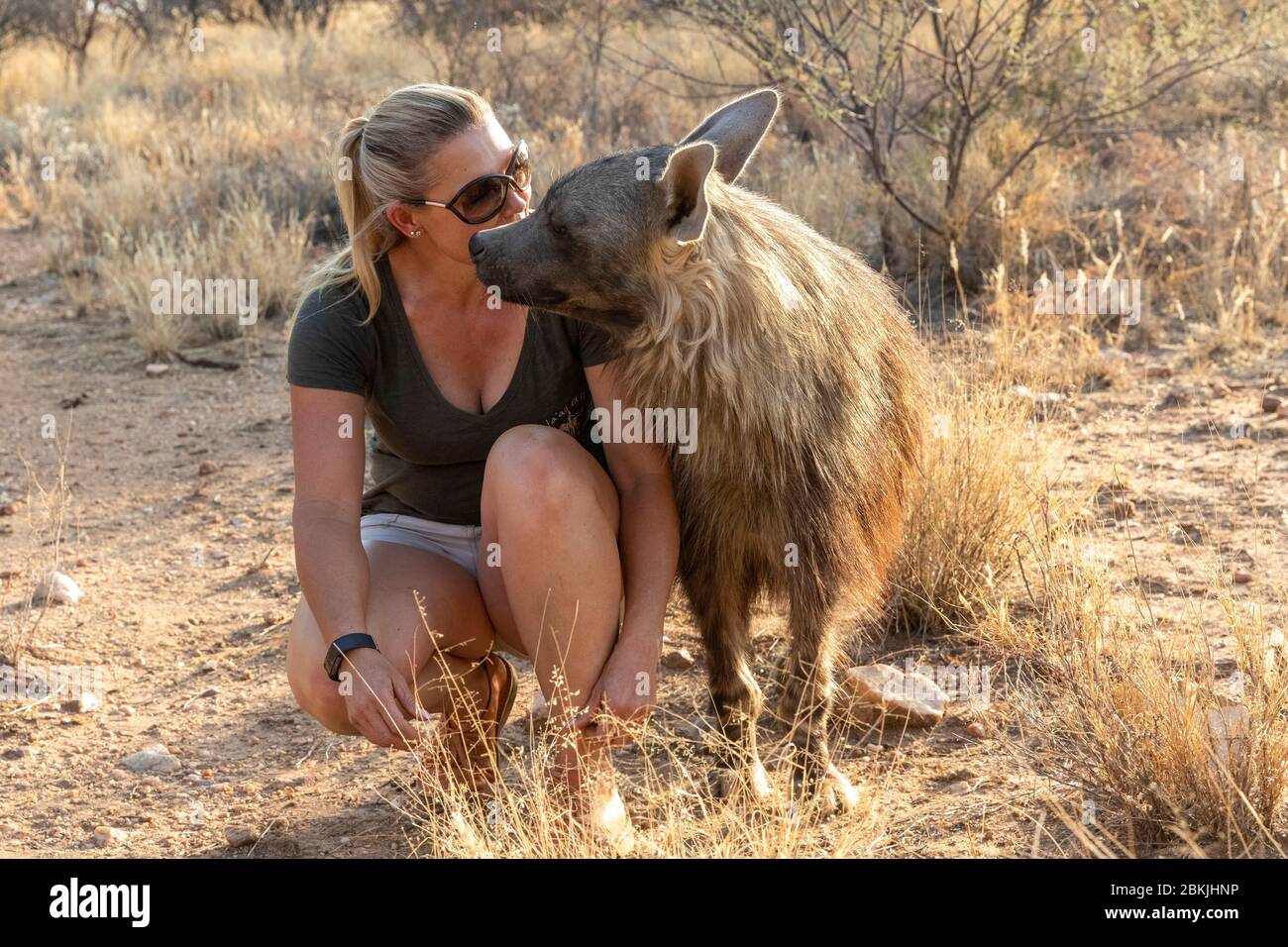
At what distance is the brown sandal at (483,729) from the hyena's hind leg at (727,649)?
493 millimetres

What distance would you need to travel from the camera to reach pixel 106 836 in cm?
300

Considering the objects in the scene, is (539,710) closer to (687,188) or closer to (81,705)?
(81,705)

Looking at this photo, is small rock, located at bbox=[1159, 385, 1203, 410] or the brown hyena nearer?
the brown hyena

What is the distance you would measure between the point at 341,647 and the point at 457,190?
104 cm

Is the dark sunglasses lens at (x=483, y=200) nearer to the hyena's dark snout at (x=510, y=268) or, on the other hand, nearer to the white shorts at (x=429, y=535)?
the hyena's dark snout at (x=510, y=268)

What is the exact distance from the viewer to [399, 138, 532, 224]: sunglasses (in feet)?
9.78

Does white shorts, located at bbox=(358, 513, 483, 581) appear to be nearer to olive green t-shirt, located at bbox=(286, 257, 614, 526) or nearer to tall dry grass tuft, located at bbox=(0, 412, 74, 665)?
olive green t-shirt, located at bbox=(286, 257, 614, 526)

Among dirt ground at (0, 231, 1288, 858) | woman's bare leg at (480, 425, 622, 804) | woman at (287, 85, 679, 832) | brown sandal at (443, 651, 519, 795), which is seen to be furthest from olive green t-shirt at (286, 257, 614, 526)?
dirt ground at (0, 231, 1288, 858)

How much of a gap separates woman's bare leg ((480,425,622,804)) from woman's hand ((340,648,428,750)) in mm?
302

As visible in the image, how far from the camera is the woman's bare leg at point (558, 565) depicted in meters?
2.79

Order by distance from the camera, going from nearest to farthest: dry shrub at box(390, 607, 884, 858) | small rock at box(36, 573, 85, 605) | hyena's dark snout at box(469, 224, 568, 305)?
dry shrub at box(390, 607, 884, 858) < hyena's dark snout at box(469, 224, 568, 305) < small rock at box(36, 573, 85, 605)

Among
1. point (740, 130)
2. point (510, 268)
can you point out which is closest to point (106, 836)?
point (510, 268)

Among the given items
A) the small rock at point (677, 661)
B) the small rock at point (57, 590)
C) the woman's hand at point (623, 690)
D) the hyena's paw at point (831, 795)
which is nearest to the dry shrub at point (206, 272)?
the small rock at point (57, 590)
